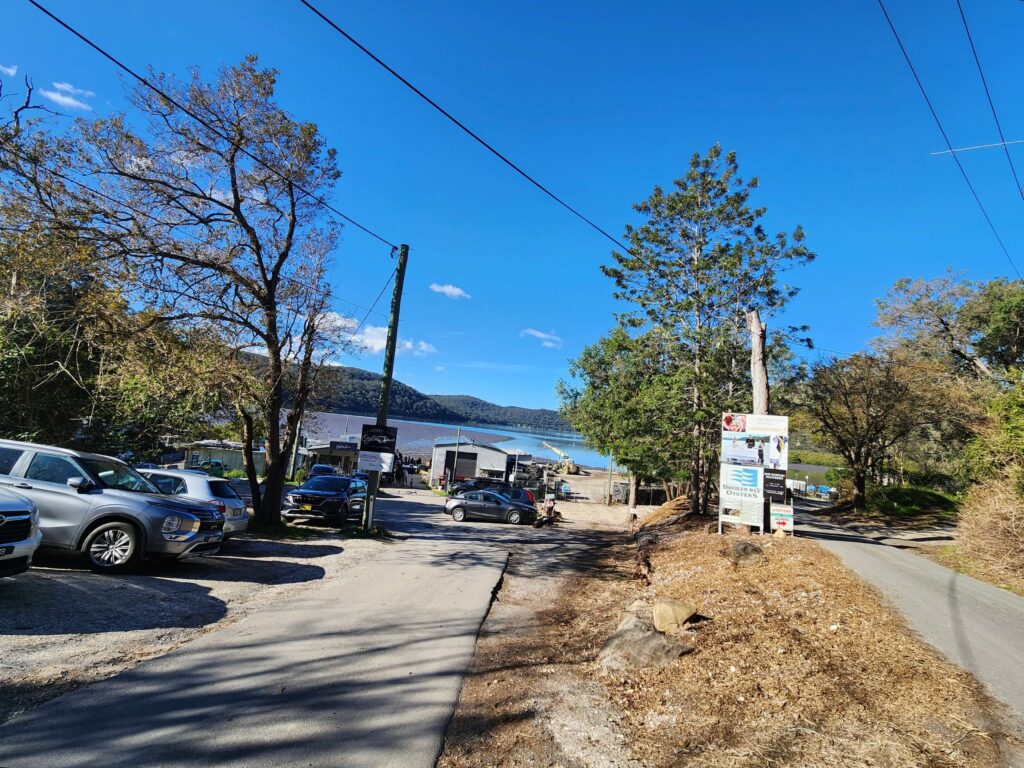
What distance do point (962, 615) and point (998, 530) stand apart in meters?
5.39

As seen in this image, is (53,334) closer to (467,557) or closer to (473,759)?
(467,557)

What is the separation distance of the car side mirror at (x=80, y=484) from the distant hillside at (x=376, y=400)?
304 inches

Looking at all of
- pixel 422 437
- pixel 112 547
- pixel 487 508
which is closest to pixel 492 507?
pixel 487 508

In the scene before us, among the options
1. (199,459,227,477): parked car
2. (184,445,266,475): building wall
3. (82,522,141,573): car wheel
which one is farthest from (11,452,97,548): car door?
(184,445,266,475): building wall

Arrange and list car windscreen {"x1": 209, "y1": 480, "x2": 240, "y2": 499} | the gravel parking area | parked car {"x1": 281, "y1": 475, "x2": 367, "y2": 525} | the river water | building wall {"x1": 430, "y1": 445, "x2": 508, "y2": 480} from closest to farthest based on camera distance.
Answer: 1. the gravel parking area
2. car windscreen {"x1": 209, "y1": 480, "x2": 240, "y2": 499}
3. parked car {"x1": 281, "y1": 475, "x2": 367, "y2": 525}
4. the river water
5. building wall {"x1": 430, "y1": 445, "x2": 508, "y2": 480}

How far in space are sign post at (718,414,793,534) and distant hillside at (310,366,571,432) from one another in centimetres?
1091

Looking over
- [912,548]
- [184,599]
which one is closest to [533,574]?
[184,599]

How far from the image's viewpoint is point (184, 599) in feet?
21.3

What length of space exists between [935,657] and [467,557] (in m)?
8.79

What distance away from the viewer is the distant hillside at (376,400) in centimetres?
1606

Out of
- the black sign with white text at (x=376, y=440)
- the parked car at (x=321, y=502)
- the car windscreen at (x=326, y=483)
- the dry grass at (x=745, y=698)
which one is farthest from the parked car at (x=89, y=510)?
the car windscreen at (x=326, y=483)

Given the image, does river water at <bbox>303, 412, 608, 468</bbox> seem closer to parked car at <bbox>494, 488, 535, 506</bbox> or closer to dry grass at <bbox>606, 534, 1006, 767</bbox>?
parked car at <bbox>494, 488, 535, 506</bbox>

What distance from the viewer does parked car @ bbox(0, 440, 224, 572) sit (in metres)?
6.89

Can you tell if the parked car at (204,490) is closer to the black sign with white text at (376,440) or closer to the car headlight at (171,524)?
the car headlight at (171,524)
